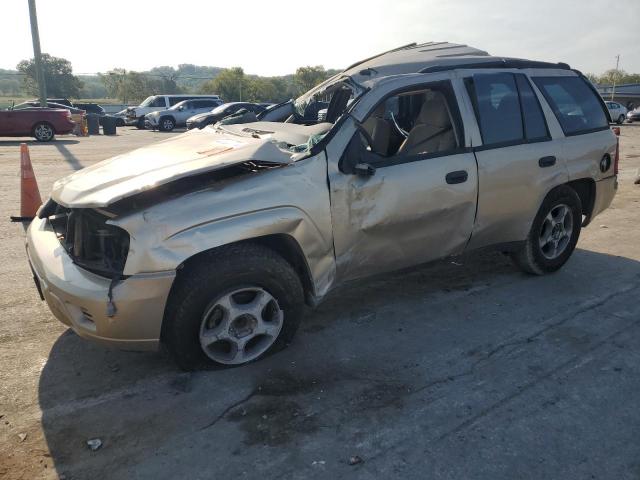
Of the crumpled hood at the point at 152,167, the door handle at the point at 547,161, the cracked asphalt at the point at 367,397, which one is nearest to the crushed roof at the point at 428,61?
the door handle at the point at 547,161

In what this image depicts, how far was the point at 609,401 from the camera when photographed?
292 centimetres

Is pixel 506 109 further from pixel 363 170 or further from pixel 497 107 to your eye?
pixel 363 170

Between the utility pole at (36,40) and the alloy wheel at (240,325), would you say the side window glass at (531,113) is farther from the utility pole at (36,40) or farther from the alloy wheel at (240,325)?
the utility pole at (36,40)

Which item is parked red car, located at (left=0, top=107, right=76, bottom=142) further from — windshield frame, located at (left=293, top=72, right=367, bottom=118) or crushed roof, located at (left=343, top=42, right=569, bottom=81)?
crushed roof, located at (left=343, top=42, right=569, bottom=81)

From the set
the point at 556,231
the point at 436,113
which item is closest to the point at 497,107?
the point at 436,113

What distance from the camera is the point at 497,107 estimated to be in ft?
13.5

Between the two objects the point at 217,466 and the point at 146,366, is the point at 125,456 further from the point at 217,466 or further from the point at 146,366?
the point at 146,366

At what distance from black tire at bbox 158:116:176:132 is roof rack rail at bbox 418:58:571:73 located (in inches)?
953

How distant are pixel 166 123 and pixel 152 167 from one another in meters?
24.8

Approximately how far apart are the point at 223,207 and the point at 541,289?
2961 mm

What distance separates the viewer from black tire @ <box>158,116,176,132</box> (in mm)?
26359

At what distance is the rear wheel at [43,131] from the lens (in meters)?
17.5

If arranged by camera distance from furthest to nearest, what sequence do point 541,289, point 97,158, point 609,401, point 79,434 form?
point 97,158
point 541,289
point 609,401
point 79,434

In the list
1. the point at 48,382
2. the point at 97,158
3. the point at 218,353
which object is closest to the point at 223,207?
the point at 218,353
